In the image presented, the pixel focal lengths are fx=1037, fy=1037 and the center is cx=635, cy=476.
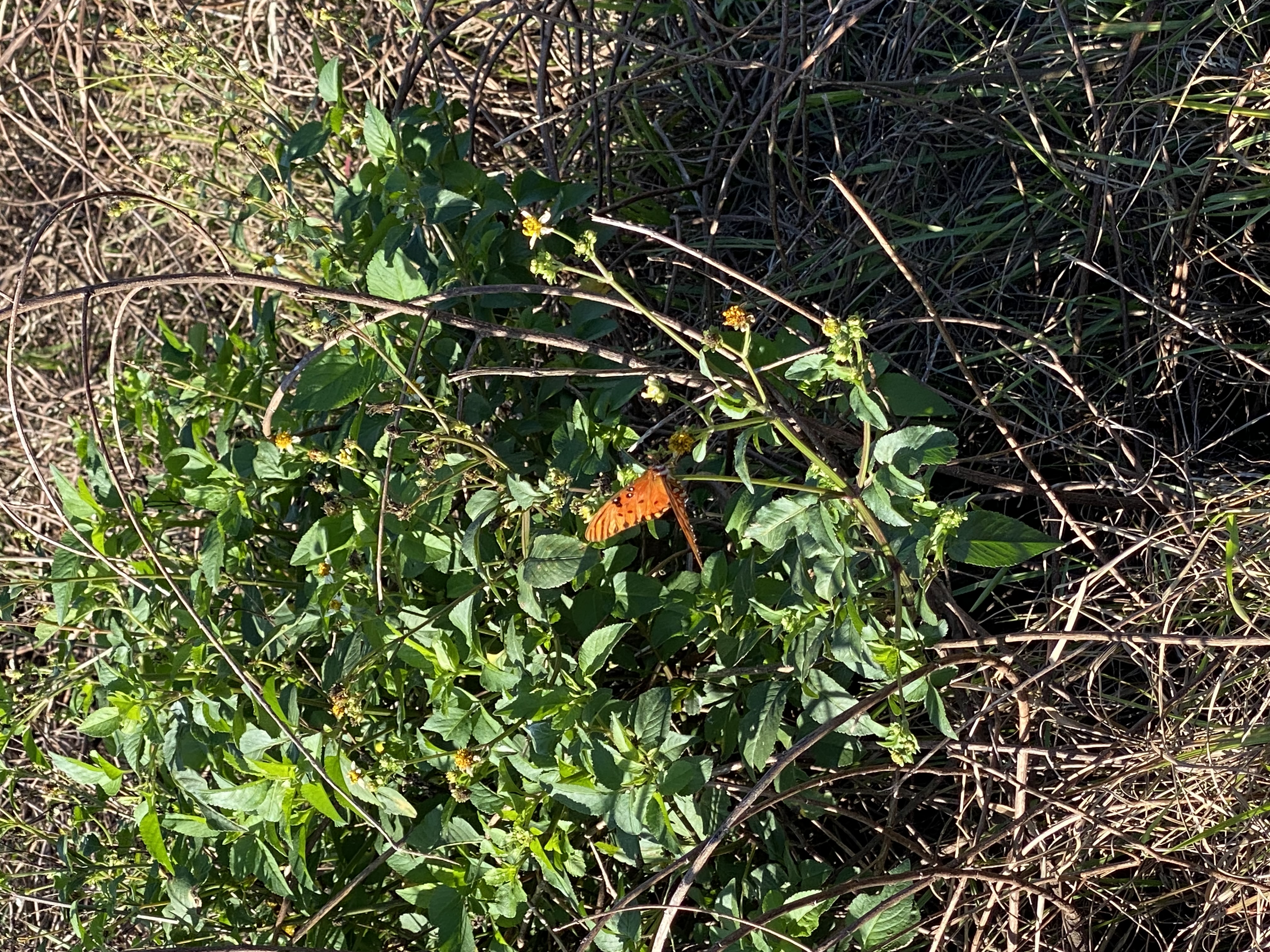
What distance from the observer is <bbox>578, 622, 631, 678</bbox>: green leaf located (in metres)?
1.44

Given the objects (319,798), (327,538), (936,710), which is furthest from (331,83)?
(936,710)

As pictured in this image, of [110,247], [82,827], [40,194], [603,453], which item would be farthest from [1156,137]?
[40,194]

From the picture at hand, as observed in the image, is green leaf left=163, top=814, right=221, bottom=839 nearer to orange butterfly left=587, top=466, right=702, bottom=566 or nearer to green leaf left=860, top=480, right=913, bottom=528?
orange butterfly left=587, top=466, right=702, bottom=566

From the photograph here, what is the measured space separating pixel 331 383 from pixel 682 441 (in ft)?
1.98

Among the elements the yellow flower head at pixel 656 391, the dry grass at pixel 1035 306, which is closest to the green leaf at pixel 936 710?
the dry grass at pixel 1035 306

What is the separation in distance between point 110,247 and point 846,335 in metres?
2.76

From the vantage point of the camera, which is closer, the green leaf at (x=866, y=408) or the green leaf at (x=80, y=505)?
the green leaf at (x=866, y=408)

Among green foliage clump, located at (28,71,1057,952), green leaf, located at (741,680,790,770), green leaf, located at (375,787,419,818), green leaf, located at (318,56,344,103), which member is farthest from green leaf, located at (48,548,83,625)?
green leaf, located at (741,680,790,770)

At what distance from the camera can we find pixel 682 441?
1.28 metres

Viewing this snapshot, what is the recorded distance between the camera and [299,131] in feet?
5.82

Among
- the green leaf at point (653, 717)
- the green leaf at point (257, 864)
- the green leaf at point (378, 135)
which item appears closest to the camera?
the green leaf at point (653, 717)

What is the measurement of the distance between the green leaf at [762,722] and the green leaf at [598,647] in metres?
0.21

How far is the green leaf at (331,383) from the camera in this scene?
156 cm

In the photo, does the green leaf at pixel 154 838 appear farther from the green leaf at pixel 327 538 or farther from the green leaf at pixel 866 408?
the green leaf at pixel 866 408
